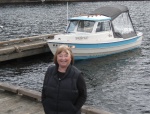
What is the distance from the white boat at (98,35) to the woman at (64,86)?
515 inches

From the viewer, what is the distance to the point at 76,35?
18.1 m

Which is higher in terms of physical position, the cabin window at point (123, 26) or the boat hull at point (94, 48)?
the cabin window at point (123, 26)

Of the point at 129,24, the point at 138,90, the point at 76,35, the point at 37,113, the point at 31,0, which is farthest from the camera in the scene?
the point at 31,0

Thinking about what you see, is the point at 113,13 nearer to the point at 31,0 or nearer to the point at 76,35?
the point at 76,35

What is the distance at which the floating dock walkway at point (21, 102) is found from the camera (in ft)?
25.8

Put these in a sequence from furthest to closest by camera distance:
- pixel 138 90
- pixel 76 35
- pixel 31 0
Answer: pixel 31 0
pixel 76 35
pixel 138 90

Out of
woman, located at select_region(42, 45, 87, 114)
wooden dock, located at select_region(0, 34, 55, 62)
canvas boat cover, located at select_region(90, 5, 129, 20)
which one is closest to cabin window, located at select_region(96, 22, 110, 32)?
canvas boat cover, located at select_region(90, 5, 129, 20)

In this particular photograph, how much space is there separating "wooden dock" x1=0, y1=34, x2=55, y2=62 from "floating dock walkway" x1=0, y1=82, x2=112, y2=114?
8386 millimetres

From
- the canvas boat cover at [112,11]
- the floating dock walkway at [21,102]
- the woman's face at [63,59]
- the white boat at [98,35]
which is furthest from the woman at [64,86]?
the canvas boat cover at [112,11]

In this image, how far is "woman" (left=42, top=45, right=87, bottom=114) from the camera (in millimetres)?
4547

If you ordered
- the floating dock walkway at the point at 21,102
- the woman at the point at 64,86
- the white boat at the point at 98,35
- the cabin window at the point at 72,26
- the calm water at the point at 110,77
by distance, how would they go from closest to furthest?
the woman at the point at 64,86 < the floating dock walkway at the point at 21,102 < the calm water at the point at 110,77 < the white boat at the point at 98,35 < the cabin window at the point at 72,26

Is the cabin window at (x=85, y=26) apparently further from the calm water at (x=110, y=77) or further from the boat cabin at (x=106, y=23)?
the calm water at (x=110, y=77)

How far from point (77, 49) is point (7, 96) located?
947 cm

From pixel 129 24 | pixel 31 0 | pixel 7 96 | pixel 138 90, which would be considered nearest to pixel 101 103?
pixel 138 90
